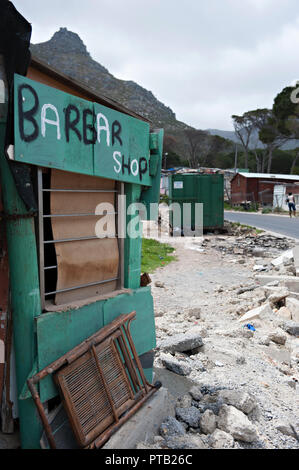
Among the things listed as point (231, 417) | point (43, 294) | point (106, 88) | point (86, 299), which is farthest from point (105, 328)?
point (106, 88)

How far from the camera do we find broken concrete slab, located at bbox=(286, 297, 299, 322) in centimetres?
571

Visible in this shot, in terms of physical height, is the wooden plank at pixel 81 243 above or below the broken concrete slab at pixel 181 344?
above

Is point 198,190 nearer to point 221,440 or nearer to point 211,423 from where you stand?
point 211,423

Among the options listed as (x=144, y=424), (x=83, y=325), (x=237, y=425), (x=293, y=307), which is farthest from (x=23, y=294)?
(x=293, y=307)

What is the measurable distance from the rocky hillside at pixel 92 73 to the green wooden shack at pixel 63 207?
7725 cm

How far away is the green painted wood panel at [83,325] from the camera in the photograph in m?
2.31

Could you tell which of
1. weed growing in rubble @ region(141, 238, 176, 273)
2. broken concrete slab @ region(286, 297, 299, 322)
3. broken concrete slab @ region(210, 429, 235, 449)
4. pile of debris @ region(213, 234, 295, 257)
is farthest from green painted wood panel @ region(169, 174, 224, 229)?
broken concrete slab @ region(210, 429, 235, 449)

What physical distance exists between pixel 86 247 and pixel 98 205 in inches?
13.8

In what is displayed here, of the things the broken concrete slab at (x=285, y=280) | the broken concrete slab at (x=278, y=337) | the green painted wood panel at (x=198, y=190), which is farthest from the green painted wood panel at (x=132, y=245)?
the green painted wood panel at (x=198, y=190)

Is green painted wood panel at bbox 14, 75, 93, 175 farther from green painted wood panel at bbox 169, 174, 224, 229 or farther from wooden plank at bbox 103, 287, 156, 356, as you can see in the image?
green painted wood panel at bbox 169, 174, 224, 229

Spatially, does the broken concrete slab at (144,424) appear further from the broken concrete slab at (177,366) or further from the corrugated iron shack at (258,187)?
the corrugated iron shack at (258,187)

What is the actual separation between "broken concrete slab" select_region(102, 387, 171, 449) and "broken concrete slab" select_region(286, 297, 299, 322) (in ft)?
11.7

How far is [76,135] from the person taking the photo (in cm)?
252

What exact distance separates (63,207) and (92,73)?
100702mm
